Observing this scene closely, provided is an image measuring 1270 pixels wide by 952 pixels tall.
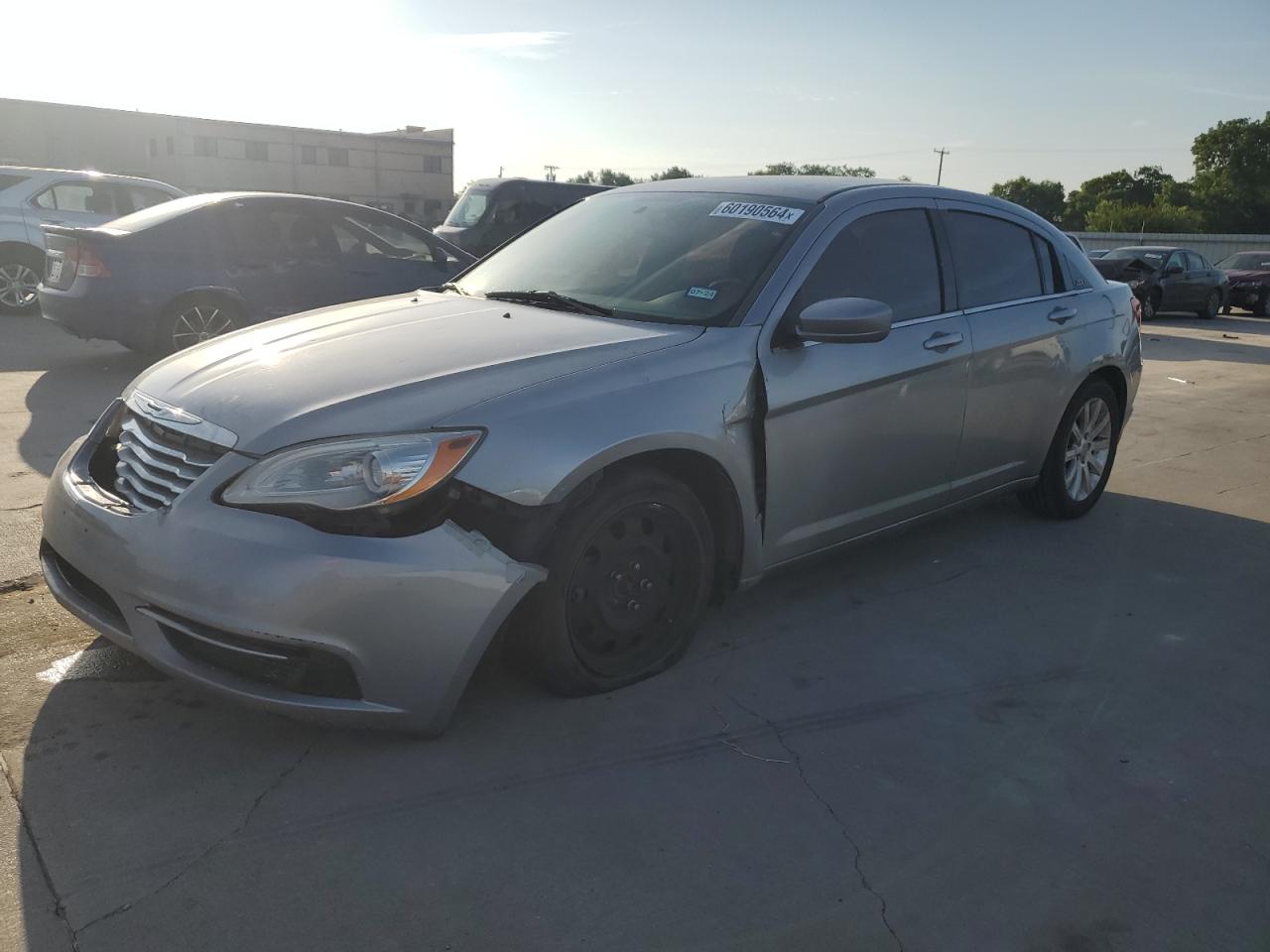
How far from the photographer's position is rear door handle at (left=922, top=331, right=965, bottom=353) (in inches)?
171

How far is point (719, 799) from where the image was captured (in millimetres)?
2928

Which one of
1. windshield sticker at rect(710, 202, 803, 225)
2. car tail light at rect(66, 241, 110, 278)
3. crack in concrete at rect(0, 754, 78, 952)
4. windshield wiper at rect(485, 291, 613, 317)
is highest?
windshield sticker at rect(710, 202, 803, 225)

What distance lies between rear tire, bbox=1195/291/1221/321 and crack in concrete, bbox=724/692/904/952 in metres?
22.8

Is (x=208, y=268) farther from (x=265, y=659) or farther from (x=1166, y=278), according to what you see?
(x=1166, y=278)

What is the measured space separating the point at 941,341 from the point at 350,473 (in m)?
2.57

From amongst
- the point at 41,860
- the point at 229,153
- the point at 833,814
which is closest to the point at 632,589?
the point at 833,814

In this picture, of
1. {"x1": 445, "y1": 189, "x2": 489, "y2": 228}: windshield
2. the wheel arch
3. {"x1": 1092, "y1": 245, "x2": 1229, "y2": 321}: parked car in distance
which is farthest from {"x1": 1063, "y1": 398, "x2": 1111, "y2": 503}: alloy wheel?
{"x1": 1092, "y1": 245, "x2": 1229, "y2": 321}: parked car in distance

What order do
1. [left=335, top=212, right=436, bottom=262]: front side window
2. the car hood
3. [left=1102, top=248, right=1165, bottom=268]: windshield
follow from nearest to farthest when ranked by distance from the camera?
the car hood → [left=335, top=212, right=436, bottom=262]: front side window → [left=1102, top=248, right=1165, bottom=268]: windshield

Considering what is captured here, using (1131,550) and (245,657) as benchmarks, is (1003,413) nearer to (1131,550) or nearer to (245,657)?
(1131,550)

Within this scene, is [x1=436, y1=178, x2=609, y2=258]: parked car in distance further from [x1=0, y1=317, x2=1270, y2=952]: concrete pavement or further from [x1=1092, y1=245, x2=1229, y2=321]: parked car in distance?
[x1=0, y1=317, x2=1270, y2=952]: concrete pavement

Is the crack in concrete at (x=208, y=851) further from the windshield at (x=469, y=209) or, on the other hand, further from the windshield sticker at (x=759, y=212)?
the windshield at (x=469, y=209)

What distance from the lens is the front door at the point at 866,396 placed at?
3.78 m

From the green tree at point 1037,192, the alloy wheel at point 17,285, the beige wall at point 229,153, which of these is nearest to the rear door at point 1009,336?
the alloy wheel at point 17,285

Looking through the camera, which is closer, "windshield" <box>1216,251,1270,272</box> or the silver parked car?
the silver parked car
